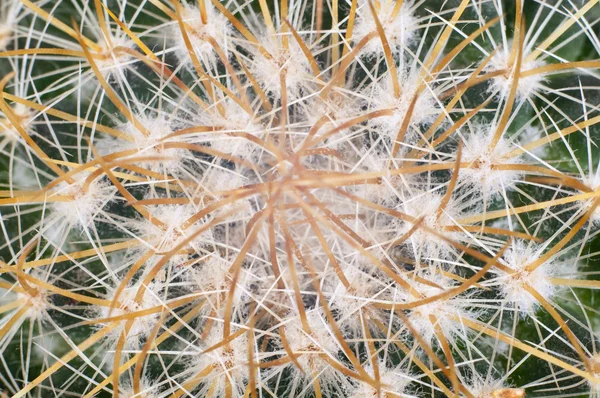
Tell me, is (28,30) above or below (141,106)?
above

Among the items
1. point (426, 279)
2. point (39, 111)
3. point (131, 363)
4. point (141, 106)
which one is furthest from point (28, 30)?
point (426, 279)

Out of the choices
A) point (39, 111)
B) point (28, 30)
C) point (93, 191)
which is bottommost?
point (93, 191)

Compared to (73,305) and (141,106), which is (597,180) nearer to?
(141,106)

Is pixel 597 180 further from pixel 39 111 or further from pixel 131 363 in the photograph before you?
pixel 39 111

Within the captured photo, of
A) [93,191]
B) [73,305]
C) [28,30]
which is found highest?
[28,30]

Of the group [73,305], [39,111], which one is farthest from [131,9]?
[73,305]

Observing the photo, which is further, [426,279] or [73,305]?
[73,305]
